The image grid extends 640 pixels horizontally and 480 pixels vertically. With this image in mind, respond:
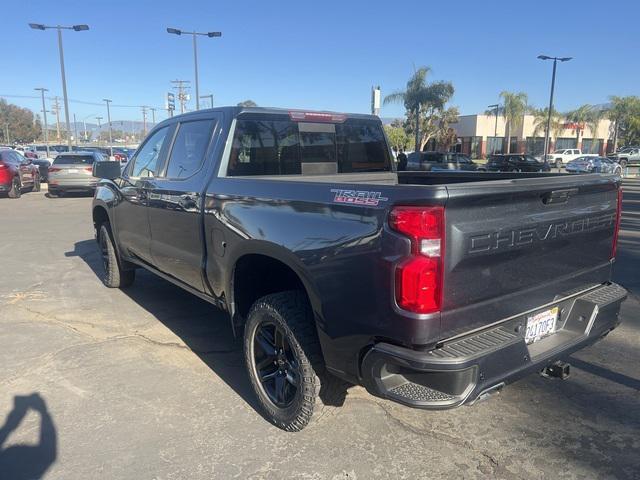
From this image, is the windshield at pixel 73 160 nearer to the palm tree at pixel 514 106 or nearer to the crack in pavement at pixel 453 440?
the crack in pavement at pixel 453 440

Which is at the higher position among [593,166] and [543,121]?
[543,121]

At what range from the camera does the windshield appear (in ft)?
58.8

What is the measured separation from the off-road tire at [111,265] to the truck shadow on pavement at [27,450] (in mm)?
2731

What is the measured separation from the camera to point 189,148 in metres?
4.16

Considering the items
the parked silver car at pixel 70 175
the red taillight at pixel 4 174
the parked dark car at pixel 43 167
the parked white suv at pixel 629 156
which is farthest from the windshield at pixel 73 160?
the parked white suv at pixel 629 156

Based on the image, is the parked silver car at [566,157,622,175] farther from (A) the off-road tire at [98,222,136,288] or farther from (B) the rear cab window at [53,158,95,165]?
(A) the off-road tire at [98,222,136,288]

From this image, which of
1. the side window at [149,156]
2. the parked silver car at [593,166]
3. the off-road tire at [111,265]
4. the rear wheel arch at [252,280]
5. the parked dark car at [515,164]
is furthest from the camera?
the parked silver car at [593,166]

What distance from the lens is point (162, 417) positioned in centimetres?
334

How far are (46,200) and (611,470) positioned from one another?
18.7m

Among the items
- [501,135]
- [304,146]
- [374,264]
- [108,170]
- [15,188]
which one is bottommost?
[15,188]

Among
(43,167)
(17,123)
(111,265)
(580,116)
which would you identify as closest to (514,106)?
(580,116)

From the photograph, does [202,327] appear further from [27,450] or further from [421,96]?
[421,96]

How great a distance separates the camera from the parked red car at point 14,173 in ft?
55.1

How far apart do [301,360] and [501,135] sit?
5903cm
